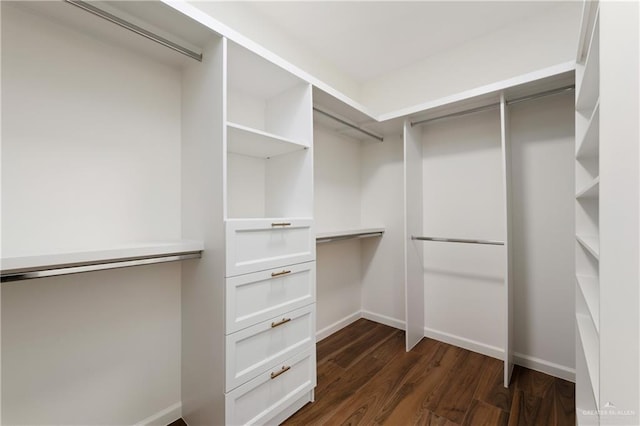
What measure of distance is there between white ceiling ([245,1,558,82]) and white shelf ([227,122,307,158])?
1122 mm


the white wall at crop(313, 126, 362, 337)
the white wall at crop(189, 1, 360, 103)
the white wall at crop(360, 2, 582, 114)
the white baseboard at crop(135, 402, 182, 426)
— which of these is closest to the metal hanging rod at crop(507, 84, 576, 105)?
the white wall at crop(360, 2, 582, 114)

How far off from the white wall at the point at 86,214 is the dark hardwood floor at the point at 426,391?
1.62 ft

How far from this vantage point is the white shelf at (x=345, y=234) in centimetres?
204

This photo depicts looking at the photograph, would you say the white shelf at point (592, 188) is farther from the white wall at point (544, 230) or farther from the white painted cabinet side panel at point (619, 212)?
the white wall at point (544, 230)

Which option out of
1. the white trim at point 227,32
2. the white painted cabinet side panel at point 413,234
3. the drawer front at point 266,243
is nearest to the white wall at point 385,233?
the white painted cabinet side panel at point 413,234

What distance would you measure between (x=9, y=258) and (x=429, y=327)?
291cm

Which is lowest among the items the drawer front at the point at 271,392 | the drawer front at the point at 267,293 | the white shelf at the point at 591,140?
the drawer front at the point at 271,392

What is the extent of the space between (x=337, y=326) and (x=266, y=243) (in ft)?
5.61

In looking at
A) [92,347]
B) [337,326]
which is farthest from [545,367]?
[92,347]

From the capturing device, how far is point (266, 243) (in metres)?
1.43

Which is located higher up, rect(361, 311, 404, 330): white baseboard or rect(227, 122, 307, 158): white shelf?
rect(227, 122, 307, 158): white shelf

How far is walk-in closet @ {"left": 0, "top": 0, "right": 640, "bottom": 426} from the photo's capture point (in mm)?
1077

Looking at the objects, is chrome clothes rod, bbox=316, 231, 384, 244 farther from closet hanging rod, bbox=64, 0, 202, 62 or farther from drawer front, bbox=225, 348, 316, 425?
closet hanging rod, bbox=64, 0, 202, 62

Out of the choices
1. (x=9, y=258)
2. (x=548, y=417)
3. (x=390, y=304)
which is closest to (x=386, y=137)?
(x=390, y=304)
